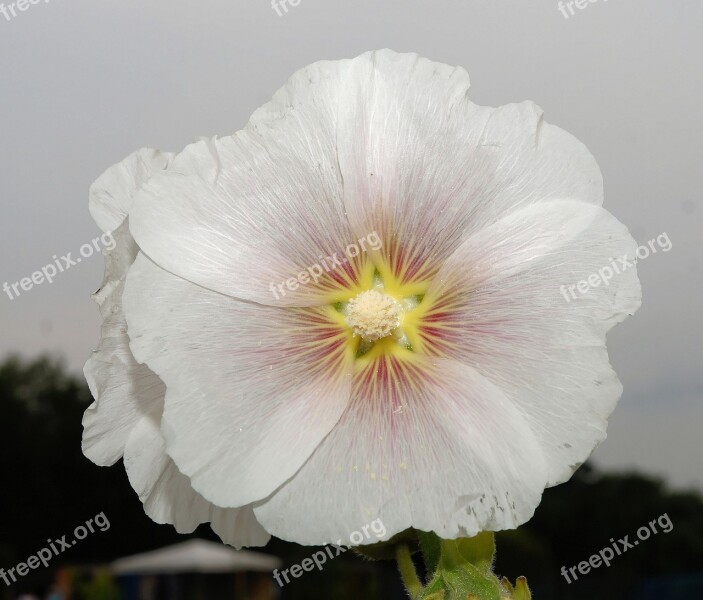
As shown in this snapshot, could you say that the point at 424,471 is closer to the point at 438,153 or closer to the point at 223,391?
the point at 223,391

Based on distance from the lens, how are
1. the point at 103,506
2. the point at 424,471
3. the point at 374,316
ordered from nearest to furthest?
the point at 424,471 → the point at 374,316 → the point at 103,506

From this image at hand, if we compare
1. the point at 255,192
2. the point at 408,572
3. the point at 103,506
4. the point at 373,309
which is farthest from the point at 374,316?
the point at 103,506

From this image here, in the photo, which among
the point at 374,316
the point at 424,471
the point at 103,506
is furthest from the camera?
the point at 103,506

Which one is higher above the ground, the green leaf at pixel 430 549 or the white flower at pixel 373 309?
the white flower at pixel 373 309

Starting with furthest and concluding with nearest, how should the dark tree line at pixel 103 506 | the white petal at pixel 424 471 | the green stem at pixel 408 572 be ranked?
the dark tree line at pixel 103 506, the green stem at pixel 408 572, the white petal at pixel 424 471

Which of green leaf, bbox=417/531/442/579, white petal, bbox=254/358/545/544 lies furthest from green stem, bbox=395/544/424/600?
white petal, bbox=254/358/545/544

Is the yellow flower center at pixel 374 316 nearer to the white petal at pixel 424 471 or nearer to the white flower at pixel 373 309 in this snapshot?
the white flower at pixel 373 309

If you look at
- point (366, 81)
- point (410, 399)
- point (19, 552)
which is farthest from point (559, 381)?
point (19, 552)

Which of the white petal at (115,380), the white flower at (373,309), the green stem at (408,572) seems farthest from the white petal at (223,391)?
the green stem at (408,572)
